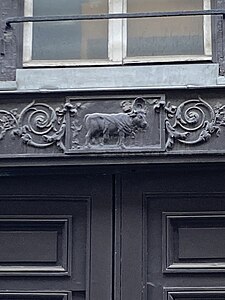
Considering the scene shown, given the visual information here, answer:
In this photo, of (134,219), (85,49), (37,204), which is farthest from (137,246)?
(85,49)

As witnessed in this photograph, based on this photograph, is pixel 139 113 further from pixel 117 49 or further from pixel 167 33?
pixel 167 33

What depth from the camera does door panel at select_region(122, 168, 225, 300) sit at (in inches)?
257

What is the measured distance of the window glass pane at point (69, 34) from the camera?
6922mm

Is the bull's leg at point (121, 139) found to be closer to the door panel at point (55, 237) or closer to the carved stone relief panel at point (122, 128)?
the carved stone relief panel at point (122, 128)

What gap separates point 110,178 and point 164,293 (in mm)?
830

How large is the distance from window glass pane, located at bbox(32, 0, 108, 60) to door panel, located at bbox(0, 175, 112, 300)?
846mm

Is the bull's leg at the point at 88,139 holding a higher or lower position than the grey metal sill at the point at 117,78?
Result: lower

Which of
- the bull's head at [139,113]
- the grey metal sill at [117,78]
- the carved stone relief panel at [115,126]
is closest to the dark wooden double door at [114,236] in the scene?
the carved stone relief panel at [115,126]

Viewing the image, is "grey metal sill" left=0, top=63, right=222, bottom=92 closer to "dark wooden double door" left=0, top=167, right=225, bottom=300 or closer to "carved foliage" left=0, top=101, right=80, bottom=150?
"carved foliage" left=0, top=101, right=80, bottom=150

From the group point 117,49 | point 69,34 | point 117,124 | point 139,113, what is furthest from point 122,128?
point 69,34

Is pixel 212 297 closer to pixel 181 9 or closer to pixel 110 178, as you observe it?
pixel 110 178

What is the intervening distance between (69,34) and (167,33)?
664 mm

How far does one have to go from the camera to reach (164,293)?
6543 mm

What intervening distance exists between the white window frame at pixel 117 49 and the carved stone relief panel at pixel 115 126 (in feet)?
1.02
